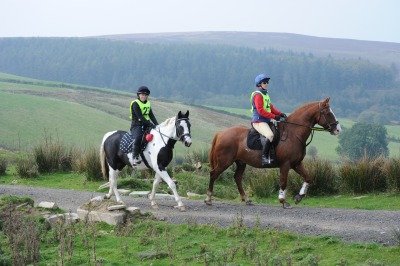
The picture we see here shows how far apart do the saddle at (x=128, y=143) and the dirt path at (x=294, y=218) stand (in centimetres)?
138

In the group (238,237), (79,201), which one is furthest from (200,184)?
(238,237)

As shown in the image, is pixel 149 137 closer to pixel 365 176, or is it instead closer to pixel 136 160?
pixel 136 160

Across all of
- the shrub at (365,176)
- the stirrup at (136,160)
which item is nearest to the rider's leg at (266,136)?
the stirrup at (136,160)

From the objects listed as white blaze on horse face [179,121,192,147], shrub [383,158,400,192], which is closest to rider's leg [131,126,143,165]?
white blaze on horse face [179,121,192,147]

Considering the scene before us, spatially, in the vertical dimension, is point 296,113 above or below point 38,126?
above

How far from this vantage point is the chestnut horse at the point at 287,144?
13.5 meters

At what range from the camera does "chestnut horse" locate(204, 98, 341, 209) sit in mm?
13514

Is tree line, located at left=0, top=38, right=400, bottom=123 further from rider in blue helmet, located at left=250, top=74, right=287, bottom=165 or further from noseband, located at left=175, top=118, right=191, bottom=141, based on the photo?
noseband, located at left=175, top=118, right=191, bottom=141

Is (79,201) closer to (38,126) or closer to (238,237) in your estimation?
(238,237)

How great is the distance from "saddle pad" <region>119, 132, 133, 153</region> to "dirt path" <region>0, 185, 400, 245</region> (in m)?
1.37

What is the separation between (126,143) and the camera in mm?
13578

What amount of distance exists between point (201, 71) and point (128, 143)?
546 ft

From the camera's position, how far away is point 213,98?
15725 centimetres

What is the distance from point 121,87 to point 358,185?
497 feet
